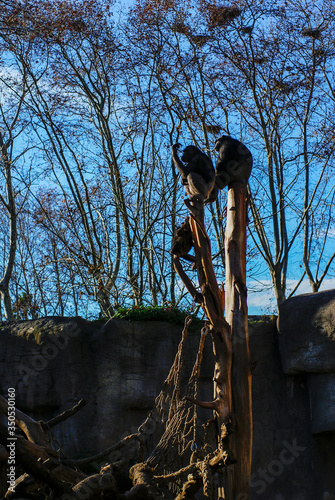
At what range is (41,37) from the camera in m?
11.0

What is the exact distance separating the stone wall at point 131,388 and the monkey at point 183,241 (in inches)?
103

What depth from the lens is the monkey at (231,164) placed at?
19.7 feet

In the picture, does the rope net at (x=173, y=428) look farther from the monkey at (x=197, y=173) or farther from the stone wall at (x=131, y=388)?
the stone wall at (x=131, y=388)

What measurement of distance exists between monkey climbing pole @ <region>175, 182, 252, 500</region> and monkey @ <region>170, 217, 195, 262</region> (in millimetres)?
105

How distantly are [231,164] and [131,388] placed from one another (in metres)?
3.55

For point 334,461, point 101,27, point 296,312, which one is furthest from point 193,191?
point 101,27

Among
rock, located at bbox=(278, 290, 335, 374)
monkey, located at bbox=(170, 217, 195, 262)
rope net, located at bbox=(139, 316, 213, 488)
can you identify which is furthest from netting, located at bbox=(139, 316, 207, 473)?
rock, located at bbox=(278, 290, 335, 374)

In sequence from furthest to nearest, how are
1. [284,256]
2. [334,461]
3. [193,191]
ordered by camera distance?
[284,256], [334,461], [193,191]

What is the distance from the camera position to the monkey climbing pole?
5.16m

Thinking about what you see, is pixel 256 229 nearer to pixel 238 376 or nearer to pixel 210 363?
pixel 210 363

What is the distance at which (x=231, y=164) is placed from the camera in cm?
602

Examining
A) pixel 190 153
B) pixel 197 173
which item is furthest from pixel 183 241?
pixel 190 153

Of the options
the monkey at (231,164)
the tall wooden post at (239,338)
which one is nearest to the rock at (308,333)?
the tall wooden post at (239,338)

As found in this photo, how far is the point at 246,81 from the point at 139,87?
207 cm
